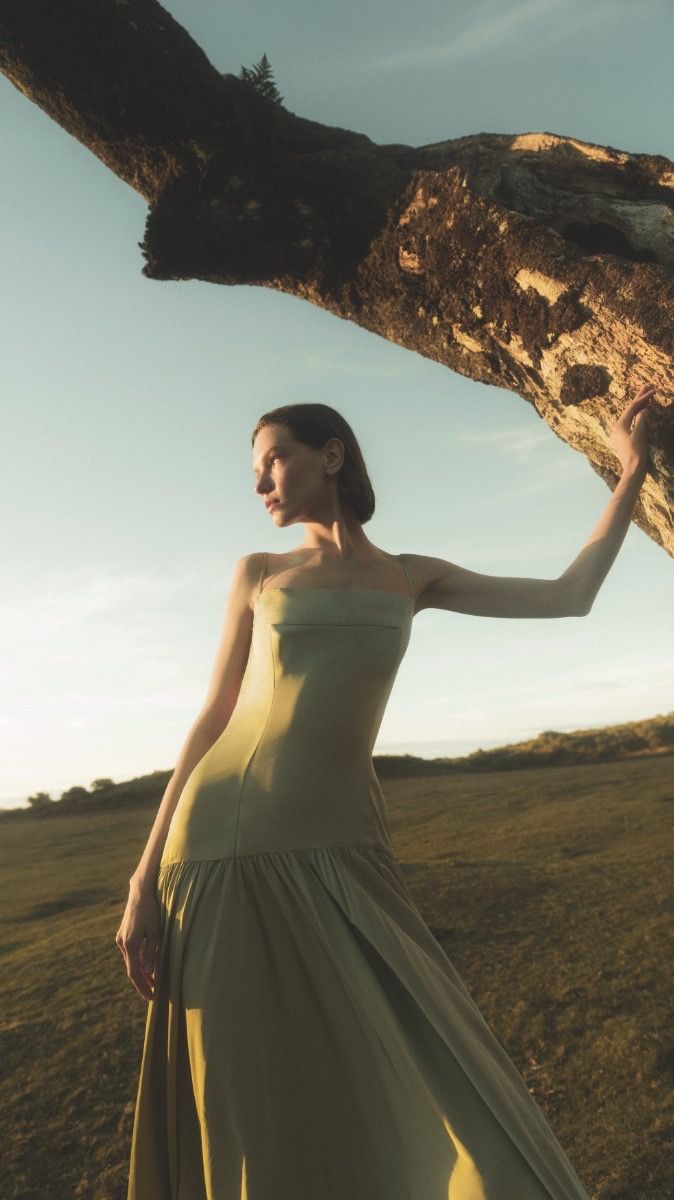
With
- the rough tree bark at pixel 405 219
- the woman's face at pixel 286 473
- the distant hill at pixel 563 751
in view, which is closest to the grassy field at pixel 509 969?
the distant hill at pixel 563 751

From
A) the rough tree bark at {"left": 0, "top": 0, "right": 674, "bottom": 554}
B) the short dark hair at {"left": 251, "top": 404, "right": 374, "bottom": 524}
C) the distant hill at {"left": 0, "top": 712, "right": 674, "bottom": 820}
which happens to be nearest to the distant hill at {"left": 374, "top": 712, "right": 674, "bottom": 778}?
the distant hill at {"left": 0, "top": 712, "right": 674, "bottom": 820}

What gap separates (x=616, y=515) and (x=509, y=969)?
3.12 meters

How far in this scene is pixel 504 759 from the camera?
978 cm

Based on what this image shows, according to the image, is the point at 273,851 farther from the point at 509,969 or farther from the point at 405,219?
the point at 509,969

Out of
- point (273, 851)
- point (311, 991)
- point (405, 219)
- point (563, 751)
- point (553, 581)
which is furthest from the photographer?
point (563, 751)

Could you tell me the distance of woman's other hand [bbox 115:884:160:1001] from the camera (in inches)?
96.2

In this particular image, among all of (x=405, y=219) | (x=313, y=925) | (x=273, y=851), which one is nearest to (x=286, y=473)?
(x=405, y=219)

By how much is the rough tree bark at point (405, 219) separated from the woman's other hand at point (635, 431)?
3cm

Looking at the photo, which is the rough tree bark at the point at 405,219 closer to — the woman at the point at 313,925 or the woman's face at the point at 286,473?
the woman at the point at 313,925

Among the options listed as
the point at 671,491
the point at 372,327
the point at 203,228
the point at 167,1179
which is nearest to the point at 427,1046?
the point at 167,1179

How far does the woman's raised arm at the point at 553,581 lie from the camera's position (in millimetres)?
2811

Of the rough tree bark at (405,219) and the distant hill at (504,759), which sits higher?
the rough tree bark at (405,219)

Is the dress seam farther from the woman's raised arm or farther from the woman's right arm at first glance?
the woman's raised arm

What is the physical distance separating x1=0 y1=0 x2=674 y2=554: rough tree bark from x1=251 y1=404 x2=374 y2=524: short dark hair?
553 mm
